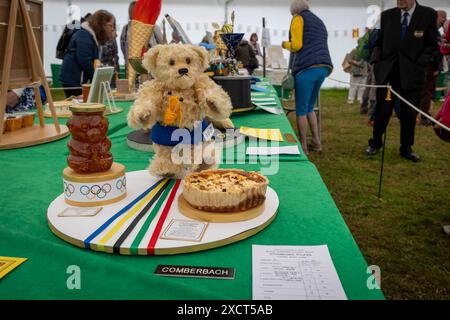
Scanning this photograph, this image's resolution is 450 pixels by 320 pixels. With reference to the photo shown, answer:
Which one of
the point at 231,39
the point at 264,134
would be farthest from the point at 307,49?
the point at 264,134

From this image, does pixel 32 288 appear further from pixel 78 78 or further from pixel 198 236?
pixel 78 78

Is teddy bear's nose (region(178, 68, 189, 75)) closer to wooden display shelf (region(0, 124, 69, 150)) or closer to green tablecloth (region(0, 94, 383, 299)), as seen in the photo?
green tablecloth (region(0, 94, 383, 299))

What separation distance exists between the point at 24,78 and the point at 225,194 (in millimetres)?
1351

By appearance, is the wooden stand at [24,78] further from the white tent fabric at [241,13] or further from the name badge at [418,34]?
the white tent fabric at [241,13]

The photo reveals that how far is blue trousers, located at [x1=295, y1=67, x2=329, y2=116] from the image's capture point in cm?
340

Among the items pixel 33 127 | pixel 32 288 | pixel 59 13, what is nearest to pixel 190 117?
pixel 32 288

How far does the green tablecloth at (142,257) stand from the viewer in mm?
665

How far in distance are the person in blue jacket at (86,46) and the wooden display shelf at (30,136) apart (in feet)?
5.81

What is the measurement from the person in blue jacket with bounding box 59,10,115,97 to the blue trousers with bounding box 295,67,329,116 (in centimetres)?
175

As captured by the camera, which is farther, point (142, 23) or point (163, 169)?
point (142, 23)

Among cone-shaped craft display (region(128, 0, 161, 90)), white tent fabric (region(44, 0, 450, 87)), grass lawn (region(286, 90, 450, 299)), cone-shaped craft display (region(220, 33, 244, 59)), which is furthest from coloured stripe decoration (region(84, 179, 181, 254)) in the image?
white tent fabric (region(44, 0, 450, 87))

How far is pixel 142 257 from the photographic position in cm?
77

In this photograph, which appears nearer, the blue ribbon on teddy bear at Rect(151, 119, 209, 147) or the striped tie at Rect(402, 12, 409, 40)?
the blue ribbon on teddy bear at Rect(151, 119, 209, 147)

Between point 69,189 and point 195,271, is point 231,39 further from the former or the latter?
point 195,271
